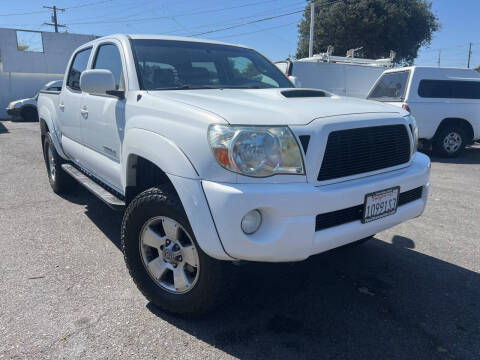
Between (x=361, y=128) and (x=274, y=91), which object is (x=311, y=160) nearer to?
(x=361, y=128)

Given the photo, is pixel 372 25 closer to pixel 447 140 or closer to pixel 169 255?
pixel 447 140

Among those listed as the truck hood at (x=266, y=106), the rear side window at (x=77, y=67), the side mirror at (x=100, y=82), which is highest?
the rear side window at (x=77, y=67)

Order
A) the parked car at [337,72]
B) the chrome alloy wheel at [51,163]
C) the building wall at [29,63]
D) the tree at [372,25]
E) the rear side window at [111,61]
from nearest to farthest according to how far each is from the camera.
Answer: the rear side window at [111,61]
the chrome alloy wheel at [51,163]
the parked car at [337,72]
the building wall at [29,63]
the tree at [372,25]

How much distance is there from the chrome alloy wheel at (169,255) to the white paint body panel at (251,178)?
31cm

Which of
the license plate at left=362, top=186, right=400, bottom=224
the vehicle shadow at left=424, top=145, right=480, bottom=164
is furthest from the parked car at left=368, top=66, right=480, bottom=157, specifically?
the license plate at left=362, top=186, right=400, bottom=224

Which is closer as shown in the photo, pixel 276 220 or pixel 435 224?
pixel 276 220

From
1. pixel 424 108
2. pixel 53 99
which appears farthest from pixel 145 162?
pixel 424 108

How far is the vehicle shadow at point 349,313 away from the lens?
2.26 meters

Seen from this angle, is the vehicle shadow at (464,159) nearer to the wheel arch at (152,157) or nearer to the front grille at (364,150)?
the front grille at (364,150)

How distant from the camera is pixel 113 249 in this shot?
12.0 feet

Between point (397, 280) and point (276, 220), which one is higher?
point (276, 220)

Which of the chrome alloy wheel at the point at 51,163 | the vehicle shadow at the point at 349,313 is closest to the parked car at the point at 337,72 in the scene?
the chrome alloy wheel at the point at 51,163

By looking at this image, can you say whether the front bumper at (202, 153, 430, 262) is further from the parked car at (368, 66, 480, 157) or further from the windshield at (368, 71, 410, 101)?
the windshield at (368, 71, 410, 101)

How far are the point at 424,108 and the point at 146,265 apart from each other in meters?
7.77
